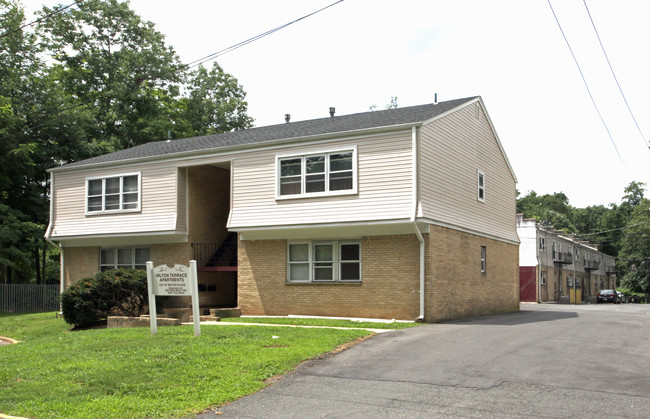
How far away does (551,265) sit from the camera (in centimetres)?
5506

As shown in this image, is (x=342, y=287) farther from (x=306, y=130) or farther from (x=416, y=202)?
(x=306, y=130)

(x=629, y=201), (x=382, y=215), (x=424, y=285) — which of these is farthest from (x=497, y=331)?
(x=629, y=201)

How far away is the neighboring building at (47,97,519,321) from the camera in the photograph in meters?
19.6

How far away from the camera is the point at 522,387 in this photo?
938 centimetres

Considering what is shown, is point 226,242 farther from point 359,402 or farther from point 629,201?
point 629,201

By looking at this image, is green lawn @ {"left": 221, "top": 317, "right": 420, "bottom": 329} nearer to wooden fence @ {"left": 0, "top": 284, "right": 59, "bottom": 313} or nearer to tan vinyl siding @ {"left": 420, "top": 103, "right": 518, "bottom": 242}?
tan vinyl siding @ {"left": 420, "top": 103, "right": 518, "bottom": 242}

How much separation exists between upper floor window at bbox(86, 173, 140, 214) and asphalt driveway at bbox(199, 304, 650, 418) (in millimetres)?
14022

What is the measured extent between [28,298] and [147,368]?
2442 cm

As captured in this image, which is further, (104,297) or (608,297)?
(608,297)

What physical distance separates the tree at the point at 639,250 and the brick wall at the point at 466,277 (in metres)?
58.2

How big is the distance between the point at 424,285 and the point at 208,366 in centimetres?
959

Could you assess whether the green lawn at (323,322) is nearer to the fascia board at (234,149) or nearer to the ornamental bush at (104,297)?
the ornamental bush at (104,297)

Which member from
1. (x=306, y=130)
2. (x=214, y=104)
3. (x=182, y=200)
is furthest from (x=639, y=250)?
(x=182, y=200)

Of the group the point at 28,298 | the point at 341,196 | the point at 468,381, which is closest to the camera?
the point at 468,381
